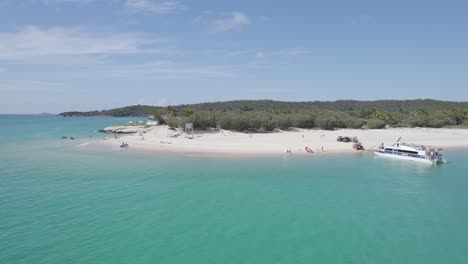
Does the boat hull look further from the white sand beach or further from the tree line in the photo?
the tree line

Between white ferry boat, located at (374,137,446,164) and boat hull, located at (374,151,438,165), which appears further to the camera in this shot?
white ferry boat, located at (374,137,446,164)

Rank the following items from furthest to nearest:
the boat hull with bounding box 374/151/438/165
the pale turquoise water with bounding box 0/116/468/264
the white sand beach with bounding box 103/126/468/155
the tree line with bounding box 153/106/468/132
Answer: the tree line with bounding box 153/106/468/132 < the white sand beach with bounding box 103/126/468/155 < the boat hull with bounding box 374/151/438/165 < the pale turquoise water with bounding box 0/116/468/264

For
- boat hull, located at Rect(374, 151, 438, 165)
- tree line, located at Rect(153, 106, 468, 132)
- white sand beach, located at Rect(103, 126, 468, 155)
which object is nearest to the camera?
boat hull, located at Rect(374, 151, 438, 165)

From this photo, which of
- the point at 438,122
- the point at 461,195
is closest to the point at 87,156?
the point at 461,195

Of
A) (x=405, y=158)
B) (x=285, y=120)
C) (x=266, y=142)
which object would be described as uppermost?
(x=285, y=120)

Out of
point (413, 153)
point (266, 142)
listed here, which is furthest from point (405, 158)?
point (266, 142)

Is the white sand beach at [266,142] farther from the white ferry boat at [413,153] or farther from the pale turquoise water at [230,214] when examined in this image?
the pale turquoise water at [230,214]

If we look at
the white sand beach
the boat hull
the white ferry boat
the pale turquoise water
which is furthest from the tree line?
the pale turquoise water

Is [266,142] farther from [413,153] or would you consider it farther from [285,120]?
[413,153]
